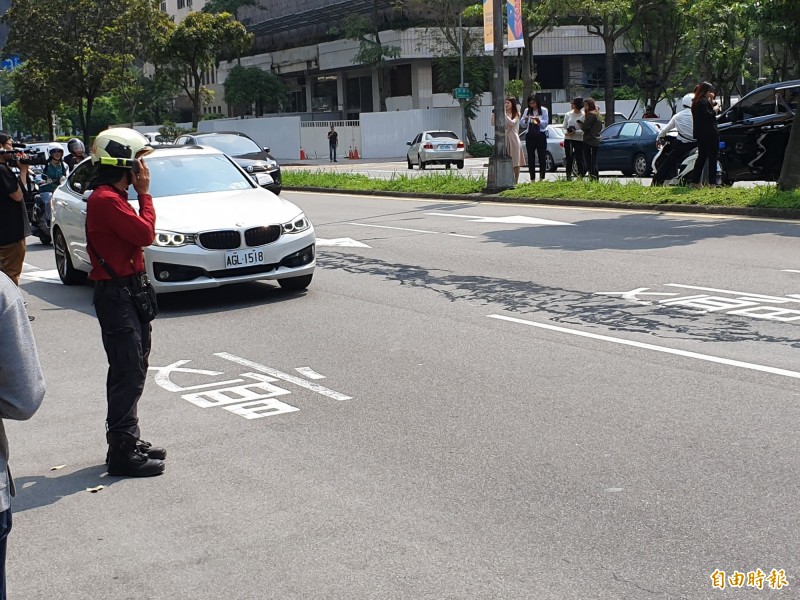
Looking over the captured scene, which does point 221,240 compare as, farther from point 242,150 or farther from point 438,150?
point 438,150

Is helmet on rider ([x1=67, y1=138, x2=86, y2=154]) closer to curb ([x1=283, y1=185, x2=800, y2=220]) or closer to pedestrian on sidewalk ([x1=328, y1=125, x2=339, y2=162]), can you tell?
curb ([x1=283, y1=185, x2=800, y2=220])

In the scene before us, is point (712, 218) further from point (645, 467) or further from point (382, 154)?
point (382, 154)

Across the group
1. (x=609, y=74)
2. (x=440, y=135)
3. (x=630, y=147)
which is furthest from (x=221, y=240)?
(x=609, y=74)

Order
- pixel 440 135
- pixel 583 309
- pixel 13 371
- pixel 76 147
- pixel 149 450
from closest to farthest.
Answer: pixel 13 371
pixel 149 450
pixel 583 309
pixel 76 147
pixel 440 135

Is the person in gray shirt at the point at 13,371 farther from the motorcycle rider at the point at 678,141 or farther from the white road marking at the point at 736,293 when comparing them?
the motorcycle rider at the point at 678,141

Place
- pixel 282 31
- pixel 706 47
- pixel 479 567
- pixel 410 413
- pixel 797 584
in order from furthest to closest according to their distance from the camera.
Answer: pixel 282 31, pixel 706 47, pixel 410 413, pixel 479 567, pixel 797 584

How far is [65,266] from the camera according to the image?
45.0 ft

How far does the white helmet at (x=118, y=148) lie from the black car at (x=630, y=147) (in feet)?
70.8

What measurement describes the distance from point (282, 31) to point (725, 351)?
7185cm

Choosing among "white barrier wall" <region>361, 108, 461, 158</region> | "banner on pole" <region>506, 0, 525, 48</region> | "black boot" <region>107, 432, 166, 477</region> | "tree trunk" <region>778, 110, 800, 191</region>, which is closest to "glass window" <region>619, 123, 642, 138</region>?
"banner on pole" <region>506, 0, 525, 48</region>

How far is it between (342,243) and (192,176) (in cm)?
406

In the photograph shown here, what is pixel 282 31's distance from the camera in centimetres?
7675

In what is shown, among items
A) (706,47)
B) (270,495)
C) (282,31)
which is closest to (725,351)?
(270,495)

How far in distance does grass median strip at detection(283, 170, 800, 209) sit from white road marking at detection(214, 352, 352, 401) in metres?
10.2
